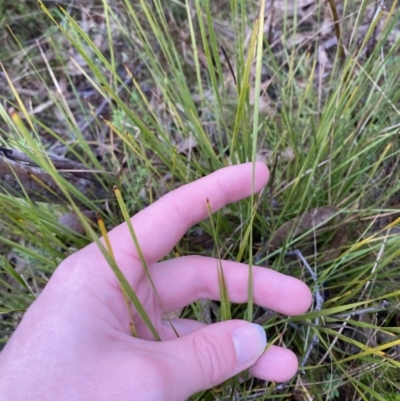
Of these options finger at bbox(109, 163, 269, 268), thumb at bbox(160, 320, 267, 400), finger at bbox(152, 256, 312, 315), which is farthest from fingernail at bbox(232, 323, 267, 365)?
finger at bbox(109, 163, 269, 268)

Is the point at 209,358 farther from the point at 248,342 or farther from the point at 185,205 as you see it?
the point at 185,205

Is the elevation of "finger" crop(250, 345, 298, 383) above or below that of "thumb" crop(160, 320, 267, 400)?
below

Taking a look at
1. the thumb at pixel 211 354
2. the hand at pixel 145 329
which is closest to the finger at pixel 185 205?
the hand at pixel 145 329

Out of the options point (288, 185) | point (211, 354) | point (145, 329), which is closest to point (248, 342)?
point (211, 354)

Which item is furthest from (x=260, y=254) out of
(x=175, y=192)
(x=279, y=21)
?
(x=279, y=21)

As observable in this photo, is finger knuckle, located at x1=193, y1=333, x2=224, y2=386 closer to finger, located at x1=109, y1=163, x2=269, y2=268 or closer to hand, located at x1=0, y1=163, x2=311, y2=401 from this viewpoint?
hand, located at x1=0, y1=163, x2=311, y2=401

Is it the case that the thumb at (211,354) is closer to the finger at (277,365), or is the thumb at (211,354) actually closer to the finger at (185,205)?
the finger at (277,365)
